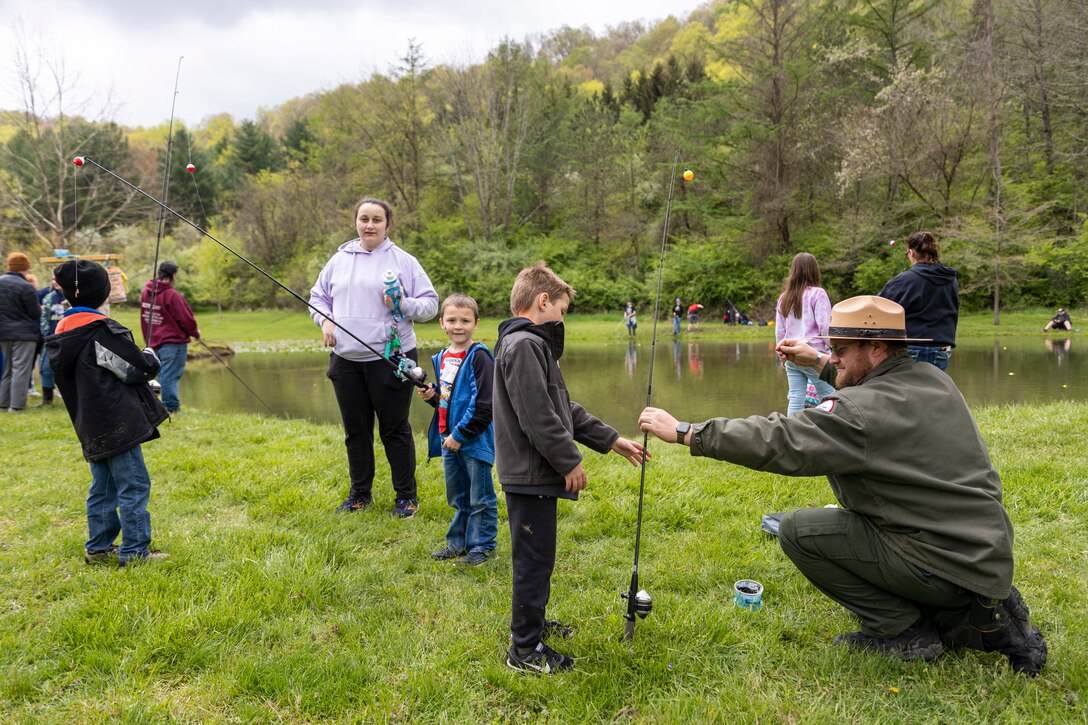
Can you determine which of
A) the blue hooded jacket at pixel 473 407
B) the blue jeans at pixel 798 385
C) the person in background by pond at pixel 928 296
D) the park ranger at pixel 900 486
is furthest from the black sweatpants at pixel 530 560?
the person in background by pond at pixel 928 296

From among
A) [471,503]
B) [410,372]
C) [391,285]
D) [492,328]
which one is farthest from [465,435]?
[492,328]

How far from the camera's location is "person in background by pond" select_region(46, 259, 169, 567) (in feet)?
12.2

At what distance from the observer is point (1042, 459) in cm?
526

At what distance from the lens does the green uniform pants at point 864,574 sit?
8.68ft

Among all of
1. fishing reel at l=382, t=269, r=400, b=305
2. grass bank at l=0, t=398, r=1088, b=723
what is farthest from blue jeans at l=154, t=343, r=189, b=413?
fishing reel at l=382, t=269, r=400, b=305

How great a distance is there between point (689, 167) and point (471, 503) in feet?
98.4

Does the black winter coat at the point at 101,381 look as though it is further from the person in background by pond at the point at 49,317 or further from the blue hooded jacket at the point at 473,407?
the person in background by pond at the point at 49,317

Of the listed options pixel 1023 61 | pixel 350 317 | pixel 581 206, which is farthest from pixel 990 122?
pixel 350 317

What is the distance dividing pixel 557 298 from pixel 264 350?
23.4 m

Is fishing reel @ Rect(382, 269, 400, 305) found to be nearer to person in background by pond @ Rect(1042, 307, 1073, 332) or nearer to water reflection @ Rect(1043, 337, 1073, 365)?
water reflection @ Rect(1043, 337, 1073, 365)

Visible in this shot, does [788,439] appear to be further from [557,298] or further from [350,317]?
[350,317]

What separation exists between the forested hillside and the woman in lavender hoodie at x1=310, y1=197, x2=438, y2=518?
36.8ft

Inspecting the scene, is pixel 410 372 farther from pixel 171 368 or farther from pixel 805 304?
pixel 171 368

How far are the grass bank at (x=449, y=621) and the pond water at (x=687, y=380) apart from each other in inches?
144
